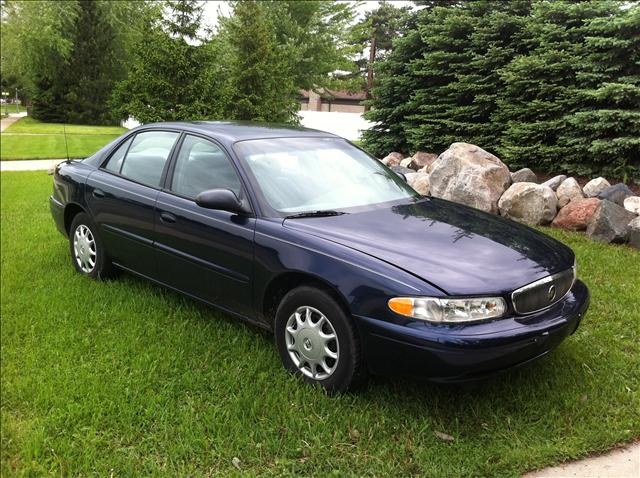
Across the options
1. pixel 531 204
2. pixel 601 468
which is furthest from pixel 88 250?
pixel 531 204

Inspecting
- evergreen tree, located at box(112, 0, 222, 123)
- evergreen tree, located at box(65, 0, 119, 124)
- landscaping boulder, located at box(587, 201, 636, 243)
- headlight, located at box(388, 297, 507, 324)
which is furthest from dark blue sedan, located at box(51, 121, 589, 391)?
evergreen tree, located at box(65, 0, 119, 124)

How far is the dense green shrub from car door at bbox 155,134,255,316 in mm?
6166

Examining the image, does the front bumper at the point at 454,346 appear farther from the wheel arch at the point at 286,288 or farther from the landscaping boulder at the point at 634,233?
the landscaping boulder at the point at 634,233

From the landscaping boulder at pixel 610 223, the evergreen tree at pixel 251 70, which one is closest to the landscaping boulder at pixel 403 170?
the landscaping boulder at pixel 610 223

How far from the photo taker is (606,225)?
6.61 metres

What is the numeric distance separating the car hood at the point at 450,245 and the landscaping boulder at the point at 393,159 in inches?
298

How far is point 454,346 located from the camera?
8.77ft

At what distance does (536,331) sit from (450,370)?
1.69ft

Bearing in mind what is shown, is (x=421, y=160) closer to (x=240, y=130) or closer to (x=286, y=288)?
(x=240, y=130)

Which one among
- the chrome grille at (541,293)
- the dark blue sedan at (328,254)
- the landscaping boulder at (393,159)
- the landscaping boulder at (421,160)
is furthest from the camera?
the landscaping boulder at (393,159)

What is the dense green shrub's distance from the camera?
8.04 meters

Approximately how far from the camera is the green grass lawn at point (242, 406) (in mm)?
2693

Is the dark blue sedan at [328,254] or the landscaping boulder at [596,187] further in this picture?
the landscaping boulder at [596,187]

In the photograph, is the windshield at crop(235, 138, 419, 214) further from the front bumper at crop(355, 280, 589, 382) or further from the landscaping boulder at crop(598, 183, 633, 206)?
the landscaping boulder at crop(598, 183, 633, 206)
